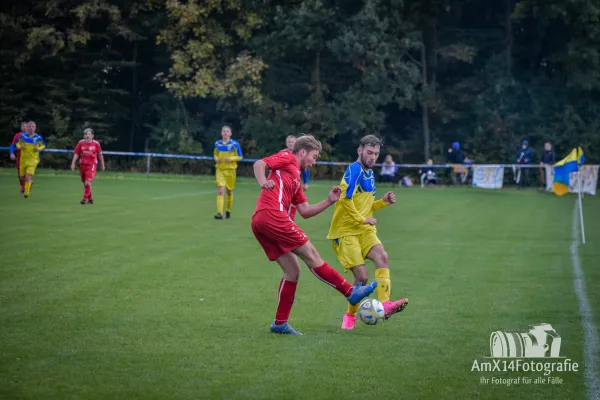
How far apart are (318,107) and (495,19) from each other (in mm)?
11196

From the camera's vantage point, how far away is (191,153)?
46.9 metres

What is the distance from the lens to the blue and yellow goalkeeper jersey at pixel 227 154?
74.1ft

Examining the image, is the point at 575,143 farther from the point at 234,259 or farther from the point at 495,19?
the point at 234,259

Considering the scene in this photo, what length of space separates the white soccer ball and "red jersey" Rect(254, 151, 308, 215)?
120 centimetres

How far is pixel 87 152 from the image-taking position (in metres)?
25.1

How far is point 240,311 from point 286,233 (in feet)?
5.66

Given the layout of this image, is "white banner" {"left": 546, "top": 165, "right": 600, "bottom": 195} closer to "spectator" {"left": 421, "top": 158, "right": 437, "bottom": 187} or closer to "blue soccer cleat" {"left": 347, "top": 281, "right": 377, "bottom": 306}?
"spectator" {"left": 421, "top": 158, "right": 437, "bottom": 187}

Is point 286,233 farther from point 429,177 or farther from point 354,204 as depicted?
point 429,177

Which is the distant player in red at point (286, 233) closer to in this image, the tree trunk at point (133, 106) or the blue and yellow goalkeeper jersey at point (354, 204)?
the blue and yellow goalkeeper jersey at point (354, 204)

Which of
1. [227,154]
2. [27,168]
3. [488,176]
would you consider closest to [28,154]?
[27,168]

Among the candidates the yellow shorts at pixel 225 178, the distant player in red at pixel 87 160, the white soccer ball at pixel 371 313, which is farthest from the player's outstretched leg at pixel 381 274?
the distant player in red at pixel 87 160

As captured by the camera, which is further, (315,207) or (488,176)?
(488,176)

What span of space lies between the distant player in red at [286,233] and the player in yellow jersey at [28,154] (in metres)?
18.1

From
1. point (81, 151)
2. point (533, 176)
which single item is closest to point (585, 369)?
point (81, 151)
